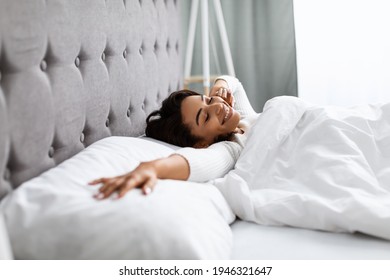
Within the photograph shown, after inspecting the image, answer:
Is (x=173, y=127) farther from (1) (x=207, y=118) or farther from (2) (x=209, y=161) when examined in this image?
(2) (x=209, y=161)

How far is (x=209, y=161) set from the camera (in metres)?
1.16

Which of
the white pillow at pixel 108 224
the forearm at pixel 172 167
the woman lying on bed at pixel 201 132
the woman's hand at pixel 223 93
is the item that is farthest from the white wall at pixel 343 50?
the white pillow at pixel 108 224

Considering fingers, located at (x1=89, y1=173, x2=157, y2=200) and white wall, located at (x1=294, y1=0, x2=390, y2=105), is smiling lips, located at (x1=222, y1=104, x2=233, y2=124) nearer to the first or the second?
fingers, located at (x1=89, y1=173, x2=157, y2=200)

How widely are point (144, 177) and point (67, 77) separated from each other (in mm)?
421

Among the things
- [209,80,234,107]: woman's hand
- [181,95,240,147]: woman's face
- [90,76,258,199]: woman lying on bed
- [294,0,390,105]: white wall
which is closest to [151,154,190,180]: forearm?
[90,76,258,199]: woman lying on bed

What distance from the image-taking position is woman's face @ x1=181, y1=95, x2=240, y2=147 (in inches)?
58.0

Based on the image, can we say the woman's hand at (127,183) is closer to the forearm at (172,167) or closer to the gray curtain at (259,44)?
the forearm at (172,167)

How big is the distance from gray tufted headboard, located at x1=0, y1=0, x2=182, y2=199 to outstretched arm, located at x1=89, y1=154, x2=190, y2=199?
0.75ft

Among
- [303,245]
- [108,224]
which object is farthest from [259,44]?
[108,224]

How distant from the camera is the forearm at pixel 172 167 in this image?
38.7 inches
